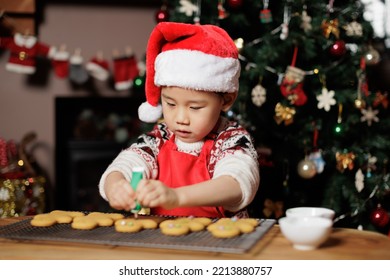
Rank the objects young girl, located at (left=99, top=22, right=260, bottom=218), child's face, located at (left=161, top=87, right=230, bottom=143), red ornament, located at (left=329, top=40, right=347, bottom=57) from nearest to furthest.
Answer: young girl, located at (left=99, top=22, right=260, bottom=218), child's face, located at (left=161, top=87, right=230, bottom=143), red ornament, located at (left=329, top=40, right=347, bottom=57)

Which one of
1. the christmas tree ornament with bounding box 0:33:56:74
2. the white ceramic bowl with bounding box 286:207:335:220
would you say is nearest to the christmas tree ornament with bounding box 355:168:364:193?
the white ceramic bowl with bounding box 286:207:335:220

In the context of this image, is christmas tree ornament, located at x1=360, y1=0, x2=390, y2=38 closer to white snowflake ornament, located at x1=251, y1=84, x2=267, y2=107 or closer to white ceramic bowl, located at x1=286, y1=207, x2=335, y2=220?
white snowflake ornament, located at x1=251, y1=84, x2=267, y2=107

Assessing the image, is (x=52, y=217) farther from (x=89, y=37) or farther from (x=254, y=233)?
(x=89, y=37)

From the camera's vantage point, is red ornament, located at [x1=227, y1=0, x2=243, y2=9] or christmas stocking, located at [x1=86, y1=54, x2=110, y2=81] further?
christmas stocking, located at [x1=86, y1=54, x2=110, y2=81]

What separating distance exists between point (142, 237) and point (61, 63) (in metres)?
2.04

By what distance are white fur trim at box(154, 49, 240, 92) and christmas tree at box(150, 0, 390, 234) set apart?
885 millimetres

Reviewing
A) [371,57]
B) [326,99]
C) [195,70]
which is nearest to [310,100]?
[326,99]

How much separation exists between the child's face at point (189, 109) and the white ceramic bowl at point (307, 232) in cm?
44

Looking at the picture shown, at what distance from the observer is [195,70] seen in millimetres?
1253

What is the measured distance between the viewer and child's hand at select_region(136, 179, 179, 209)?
39.6 inches

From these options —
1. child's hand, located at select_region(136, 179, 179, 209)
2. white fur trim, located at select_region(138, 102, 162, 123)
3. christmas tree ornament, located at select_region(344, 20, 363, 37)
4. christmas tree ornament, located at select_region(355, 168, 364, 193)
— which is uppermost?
christmas tree ornament, located at select_region(344, 20, 363, 37)

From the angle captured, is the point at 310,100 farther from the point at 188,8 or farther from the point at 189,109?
the point at 189,109

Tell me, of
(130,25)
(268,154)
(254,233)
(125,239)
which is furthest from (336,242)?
(130,25)

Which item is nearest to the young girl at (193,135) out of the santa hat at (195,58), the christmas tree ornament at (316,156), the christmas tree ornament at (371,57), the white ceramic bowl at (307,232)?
the santa hat at (195,58)
